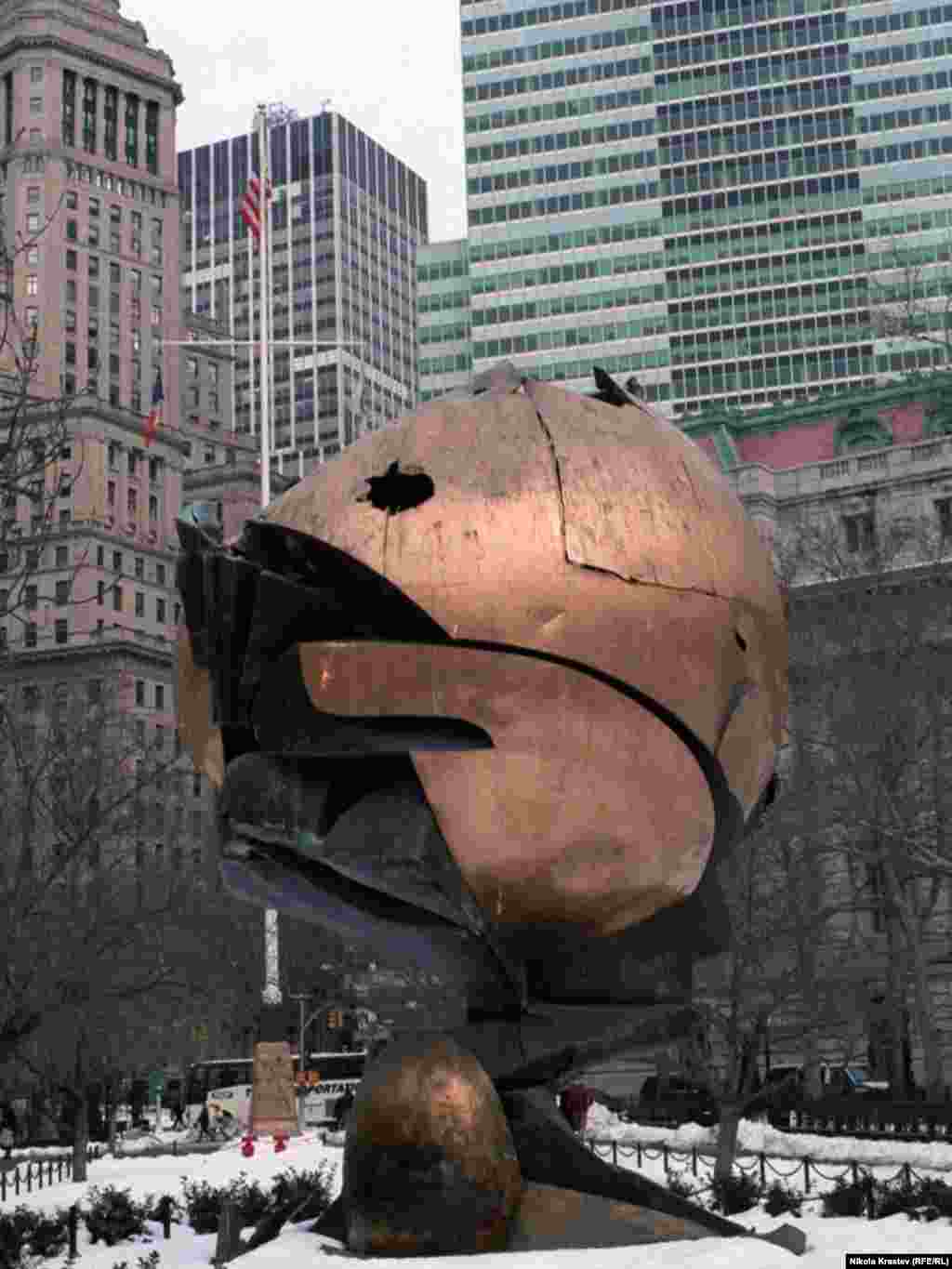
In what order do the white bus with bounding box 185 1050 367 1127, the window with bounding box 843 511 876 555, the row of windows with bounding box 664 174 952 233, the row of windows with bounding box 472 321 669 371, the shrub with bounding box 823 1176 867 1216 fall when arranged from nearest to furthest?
the shrub with bounding box 823 1176 867 1216 → the white bus with bounding box 185 1050 367 1127 → the window with bounding box 843 511 876 555 → the row of windows with bounding box 664 174 952 233 → the row of windows with bounding box 472 321 669 371

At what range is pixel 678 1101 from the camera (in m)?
37.5

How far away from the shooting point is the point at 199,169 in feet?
589

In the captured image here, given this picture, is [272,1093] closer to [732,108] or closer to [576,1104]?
[576,1104]

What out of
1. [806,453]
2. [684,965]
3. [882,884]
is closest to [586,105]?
[806,453]

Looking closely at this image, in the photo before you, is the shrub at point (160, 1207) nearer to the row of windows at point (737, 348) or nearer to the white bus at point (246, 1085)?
the white bus at point (246, 1085)

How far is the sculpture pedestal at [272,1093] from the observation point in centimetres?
3272

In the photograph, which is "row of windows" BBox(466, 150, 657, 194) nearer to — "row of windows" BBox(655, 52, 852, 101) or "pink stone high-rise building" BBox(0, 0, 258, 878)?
"row of windows" BBox(655, 52, 852, 101)

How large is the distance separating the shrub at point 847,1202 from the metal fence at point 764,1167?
74mm

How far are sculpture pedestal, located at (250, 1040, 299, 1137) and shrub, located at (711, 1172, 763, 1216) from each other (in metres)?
15.7

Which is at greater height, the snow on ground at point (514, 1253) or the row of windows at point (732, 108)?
the row of windows at point (732, 108)

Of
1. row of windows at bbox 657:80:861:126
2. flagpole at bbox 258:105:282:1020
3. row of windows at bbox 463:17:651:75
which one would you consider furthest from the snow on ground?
row of windows at bbox 463:17:651:75

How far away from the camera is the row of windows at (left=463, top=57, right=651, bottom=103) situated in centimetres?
9906

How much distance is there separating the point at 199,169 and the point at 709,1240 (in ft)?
586

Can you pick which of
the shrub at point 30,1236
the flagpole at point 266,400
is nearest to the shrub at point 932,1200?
the shrub at point 30,1236
